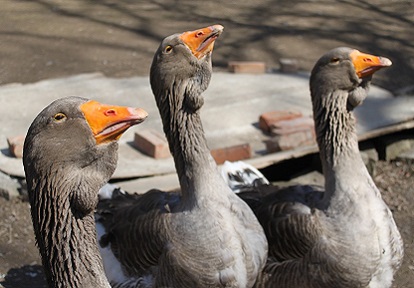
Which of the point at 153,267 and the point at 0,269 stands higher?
the point at 153,267

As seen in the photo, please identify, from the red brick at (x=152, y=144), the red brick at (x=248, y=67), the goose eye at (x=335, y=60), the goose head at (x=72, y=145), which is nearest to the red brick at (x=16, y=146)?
the red brick at (x=152, y=144)

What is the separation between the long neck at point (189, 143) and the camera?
14.2 ft

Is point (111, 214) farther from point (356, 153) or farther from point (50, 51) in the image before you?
point (50, 51)

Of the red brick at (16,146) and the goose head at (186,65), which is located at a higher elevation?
the goose head at (186,65)

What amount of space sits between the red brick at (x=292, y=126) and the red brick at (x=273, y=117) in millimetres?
43

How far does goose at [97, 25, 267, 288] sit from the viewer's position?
→ 4207 mm

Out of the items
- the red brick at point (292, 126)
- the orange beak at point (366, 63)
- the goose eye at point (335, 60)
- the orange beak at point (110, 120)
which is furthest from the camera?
the red brick at point (292, 126)

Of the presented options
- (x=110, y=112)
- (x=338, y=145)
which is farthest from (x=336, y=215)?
(x=110, y=112)

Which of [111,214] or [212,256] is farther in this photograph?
[111,214]

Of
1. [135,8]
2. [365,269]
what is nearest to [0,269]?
[365,269]

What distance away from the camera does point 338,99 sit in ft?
15.2

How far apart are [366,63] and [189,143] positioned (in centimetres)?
109

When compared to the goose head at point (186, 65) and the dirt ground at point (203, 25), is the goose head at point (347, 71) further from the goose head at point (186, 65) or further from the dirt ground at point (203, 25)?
the dirt ground at point (203, 25)

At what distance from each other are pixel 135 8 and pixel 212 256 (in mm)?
6668
